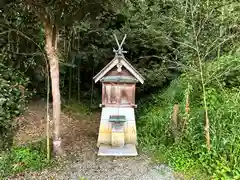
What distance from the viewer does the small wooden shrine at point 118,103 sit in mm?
6527

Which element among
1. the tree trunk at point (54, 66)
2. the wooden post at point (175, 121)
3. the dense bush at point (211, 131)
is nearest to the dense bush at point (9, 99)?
the tree trunk at point (54, 66)

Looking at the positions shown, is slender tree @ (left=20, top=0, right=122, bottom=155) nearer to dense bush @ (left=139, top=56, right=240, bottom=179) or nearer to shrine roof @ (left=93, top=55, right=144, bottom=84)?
shrine roof @ (left=93, top=55, right=144, bottom=84)

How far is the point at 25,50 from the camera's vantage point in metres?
8.36

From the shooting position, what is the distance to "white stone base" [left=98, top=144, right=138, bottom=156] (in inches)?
243

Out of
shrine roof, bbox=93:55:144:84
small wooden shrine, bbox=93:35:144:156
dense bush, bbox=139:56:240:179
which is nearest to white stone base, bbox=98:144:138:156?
small wooden shrine, bbox=93:35:144:156

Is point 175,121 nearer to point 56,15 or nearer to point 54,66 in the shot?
point 54,66

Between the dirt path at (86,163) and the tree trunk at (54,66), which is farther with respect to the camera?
the tree trunk at (54,66)

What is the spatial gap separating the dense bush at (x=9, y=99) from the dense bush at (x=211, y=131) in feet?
10.3

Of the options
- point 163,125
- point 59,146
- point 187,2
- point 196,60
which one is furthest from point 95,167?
point 187,2

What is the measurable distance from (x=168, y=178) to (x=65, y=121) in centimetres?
415

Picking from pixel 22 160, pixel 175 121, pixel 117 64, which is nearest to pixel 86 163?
pixel 22 160

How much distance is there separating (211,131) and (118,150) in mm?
2033

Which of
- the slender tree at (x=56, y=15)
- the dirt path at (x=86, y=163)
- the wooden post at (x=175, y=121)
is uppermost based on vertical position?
the slender tree at (x=56, y=15)

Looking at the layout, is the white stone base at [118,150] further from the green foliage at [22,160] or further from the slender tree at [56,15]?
the green foliage at [22,160]
